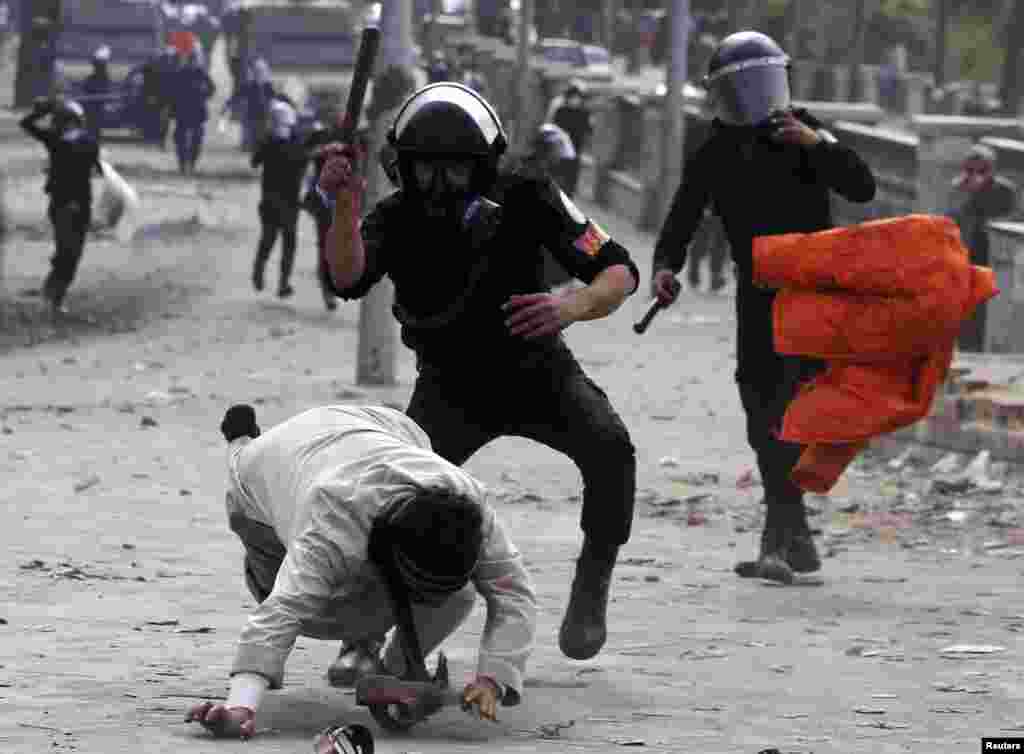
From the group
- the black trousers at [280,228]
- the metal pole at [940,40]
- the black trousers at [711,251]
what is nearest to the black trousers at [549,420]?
the black trousers at [280,228]

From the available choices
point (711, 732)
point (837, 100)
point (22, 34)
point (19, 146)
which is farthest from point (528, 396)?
point (837, 100)

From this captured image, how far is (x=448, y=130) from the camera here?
7332mm

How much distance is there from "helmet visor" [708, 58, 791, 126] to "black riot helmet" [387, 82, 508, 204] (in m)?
2.37

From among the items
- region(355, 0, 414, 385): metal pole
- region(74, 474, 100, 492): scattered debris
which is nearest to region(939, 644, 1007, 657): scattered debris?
region(74, 474, 100, 492): scattered debris

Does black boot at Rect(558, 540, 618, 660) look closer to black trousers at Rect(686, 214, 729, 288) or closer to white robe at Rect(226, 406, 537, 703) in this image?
white robe at Rect(226, 406, 537, 703)

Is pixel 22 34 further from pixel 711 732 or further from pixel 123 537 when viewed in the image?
pixel 711 732

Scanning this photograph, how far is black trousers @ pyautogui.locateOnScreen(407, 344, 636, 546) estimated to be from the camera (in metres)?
7.77

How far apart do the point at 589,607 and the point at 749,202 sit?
2.36 meters

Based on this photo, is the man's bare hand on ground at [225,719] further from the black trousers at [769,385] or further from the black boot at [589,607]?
the black trousers at [769,385]

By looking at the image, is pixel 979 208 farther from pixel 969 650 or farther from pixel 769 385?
pixel 969 650

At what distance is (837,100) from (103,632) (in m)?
56.7

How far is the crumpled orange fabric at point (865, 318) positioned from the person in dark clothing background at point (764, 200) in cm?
62

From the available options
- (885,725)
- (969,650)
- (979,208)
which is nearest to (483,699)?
(885,725)

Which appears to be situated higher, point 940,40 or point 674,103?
point 674,103
